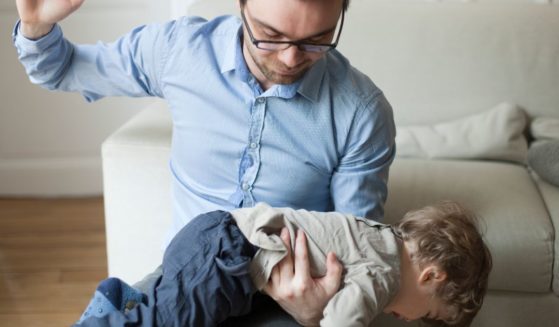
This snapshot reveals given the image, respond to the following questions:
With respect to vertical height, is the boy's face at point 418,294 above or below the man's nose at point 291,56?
below

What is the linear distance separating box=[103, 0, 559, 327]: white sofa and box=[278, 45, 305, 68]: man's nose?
2.00 feet

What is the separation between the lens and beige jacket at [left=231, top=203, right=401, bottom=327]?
54.5 inches

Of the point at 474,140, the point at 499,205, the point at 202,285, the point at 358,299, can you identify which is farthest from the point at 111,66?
the point at 474,140

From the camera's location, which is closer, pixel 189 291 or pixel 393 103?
pixel 189 291

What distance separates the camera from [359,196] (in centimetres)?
161

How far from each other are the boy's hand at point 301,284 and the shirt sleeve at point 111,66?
21.4 inches

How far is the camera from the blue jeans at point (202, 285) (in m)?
1.34

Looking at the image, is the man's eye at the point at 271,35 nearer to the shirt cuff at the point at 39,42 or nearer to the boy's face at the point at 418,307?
the shirt cuff at the point at 39,42

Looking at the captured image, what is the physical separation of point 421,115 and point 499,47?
356 millimetres

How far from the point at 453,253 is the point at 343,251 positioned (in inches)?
9.8

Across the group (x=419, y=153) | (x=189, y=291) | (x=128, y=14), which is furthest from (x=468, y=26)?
(x=189, y=291)

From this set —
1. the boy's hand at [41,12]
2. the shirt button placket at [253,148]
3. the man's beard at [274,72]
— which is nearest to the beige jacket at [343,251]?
the shirt button placket at [253,148]

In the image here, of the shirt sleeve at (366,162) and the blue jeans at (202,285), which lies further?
the shirt sleeve at (366,162)

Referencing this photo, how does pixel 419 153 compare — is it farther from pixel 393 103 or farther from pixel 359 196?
pixel 359 196
